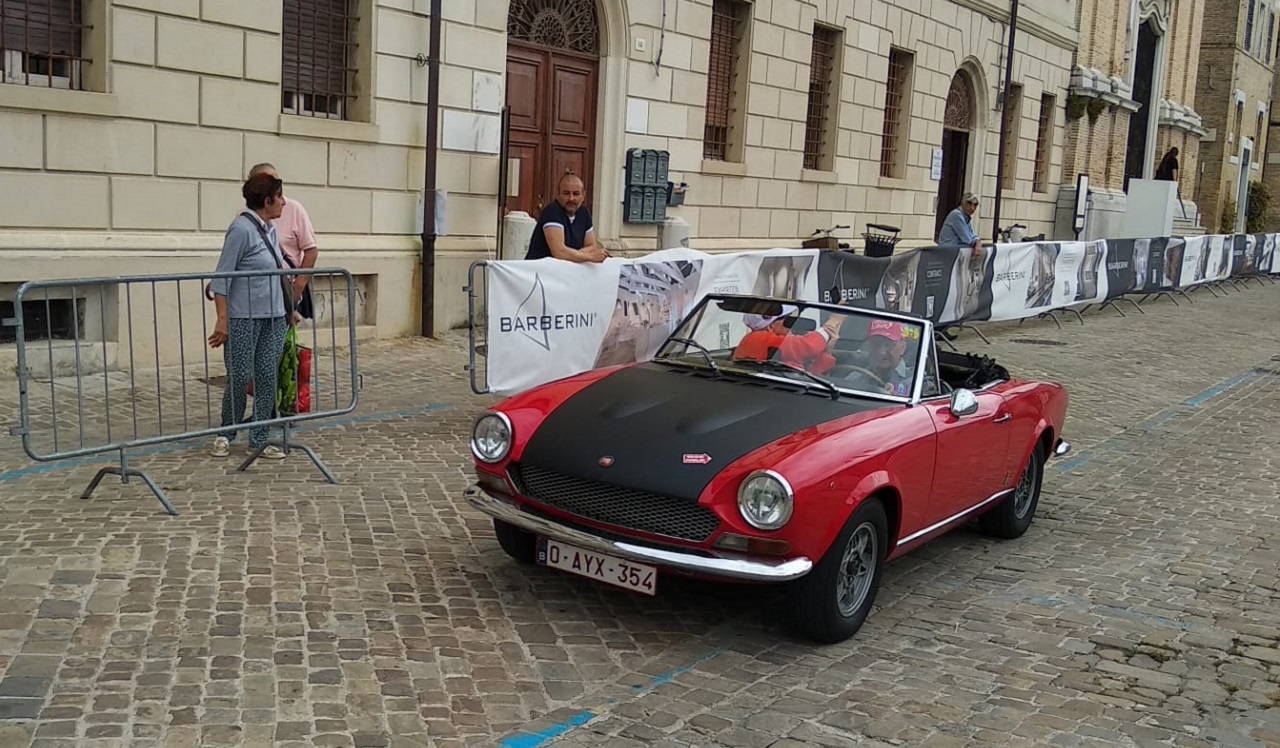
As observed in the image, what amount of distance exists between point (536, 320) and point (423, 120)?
505cm

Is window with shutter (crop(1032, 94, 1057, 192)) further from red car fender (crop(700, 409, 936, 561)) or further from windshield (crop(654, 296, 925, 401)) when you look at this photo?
red car fender (crop(700, 409, 936, 561))

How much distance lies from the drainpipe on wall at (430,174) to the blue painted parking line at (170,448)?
3327mm

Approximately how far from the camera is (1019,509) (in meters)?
7.18

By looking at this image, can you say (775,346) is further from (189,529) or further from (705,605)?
(189,529)

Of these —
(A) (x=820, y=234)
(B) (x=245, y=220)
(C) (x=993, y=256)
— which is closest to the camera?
(B) (x=245, y=220)

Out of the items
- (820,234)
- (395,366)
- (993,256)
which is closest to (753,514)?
(395,366)

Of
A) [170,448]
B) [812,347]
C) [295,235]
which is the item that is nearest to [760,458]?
[812,347]

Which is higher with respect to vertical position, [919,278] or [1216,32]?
[1216,32]

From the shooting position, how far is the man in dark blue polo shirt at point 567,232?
30.0 feet

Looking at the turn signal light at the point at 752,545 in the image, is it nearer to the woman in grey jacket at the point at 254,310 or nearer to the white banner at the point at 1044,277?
the woman in grey jacket at the point at 254,310

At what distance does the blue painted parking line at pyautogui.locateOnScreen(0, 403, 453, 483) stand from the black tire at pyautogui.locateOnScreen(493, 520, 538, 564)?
2.43 metres

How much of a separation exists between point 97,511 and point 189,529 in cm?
56

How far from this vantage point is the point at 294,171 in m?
11.6

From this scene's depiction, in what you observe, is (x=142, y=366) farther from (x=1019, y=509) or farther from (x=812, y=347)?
(x=1019, y=509)
